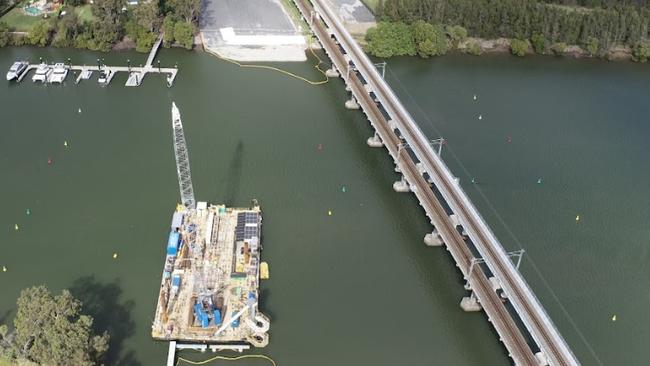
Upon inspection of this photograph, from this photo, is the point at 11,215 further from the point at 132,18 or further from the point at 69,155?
the point at 132,18

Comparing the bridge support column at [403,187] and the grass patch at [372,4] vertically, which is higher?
the grass patch at [372,4]

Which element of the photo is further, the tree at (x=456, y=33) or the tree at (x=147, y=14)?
the tree at (x=456, y=33)

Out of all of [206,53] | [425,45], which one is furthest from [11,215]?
[425,45]

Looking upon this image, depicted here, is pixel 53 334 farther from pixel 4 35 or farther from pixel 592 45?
pixel 592 45

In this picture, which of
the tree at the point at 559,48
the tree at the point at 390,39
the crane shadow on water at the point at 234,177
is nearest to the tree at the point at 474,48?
the tree at the point at 390,39

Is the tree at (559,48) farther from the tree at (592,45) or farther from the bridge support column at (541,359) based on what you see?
the bridge support column at (541,359)
